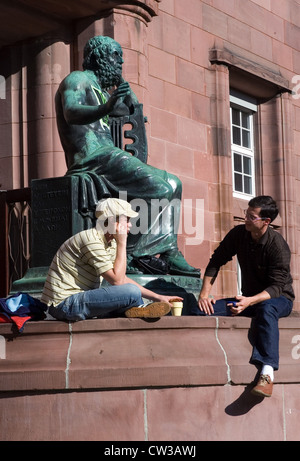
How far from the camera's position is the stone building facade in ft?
42.4

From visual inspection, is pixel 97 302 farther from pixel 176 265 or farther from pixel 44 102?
pixel 44 102

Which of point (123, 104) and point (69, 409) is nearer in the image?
point (69, 409)

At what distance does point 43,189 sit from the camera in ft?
29.4

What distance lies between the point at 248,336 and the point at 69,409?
136 cm

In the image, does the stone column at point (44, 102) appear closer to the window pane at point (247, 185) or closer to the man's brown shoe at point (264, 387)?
the window pane at point (247, 185)

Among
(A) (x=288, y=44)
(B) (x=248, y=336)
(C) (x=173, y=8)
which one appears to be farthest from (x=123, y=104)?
(A) (x=288, y=44)

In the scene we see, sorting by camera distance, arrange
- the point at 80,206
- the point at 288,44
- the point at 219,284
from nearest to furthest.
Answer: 1. the point at 80,206
2. the point at 219,284
3. the point at 288,44

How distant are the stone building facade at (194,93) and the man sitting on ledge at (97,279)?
573 cm

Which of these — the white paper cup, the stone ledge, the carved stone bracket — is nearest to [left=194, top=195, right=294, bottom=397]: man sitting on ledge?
the stone ledge

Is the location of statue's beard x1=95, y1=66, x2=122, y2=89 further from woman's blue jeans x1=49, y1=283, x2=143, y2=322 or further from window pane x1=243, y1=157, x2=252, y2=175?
window pane x1=243, y1=157, x2=252, y2=175

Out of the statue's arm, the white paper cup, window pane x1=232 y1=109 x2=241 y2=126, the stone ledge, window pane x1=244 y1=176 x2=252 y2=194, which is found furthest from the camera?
window pane x1=244 y1=176 x2=252 y2=194

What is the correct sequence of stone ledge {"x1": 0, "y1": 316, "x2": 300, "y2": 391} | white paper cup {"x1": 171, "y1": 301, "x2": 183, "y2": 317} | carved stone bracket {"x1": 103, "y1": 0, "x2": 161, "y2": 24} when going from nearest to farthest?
1. stone ledge {"x1": 0, "y1": 316, "x2": 300, "y2": 391}
2. white paper cup {"x1": 171, "y1": 301, "x2": 183, "y2": 317}
3. carved stone bracket {"x1": 103, "y1": 0, "x2": 161, "y2": 24}
